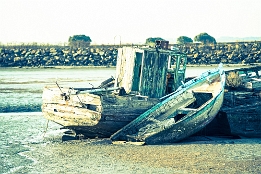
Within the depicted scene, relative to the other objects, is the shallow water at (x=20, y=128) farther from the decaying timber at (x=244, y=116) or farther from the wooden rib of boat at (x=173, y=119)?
the decaying timber at (x=244, y=116)

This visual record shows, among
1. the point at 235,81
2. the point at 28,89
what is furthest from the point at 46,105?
the point at 28,89

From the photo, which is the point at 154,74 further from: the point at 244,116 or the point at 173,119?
the point at 244,116

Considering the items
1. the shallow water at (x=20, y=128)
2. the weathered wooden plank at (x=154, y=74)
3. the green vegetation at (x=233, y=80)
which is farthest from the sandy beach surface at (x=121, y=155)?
the green vegetation at (x=233, y=80)

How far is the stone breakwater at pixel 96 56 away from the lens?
43.8 m

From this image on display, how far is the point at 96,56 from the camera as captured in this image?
4544 cm

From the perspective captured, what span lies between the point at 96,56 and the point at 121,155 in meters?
35.3

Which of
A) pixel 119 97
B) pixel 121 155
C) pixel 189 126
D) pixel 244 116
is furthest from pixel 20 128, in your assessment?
pixel 244 116

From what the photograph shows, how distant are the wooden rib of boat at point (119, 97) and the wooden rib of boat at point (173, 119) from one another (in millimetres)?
275

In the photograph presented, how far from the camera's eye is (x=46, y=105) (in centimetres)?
1274

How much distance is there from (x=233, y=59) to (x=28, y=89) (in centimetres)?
2494

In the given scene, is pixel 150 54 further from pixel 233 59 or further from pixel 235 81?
pixel 233 59

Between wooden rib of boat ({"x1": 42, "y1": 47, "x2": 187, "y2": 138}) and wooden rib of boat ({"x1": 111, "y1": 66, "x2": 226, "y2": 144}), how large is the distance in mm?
275

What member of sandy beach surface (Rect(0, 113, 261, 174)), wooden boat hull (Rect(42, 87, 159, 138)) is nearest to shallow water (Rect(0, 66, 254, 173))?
sandy beach surface (Rect(0, 113, 261, 174))

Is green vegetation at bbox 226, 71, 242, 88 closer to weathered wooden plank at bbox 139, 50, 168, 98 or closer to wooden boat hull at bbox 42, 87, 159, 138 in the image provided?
weathered wooden plank at bbox 139, 50, 168, 98
